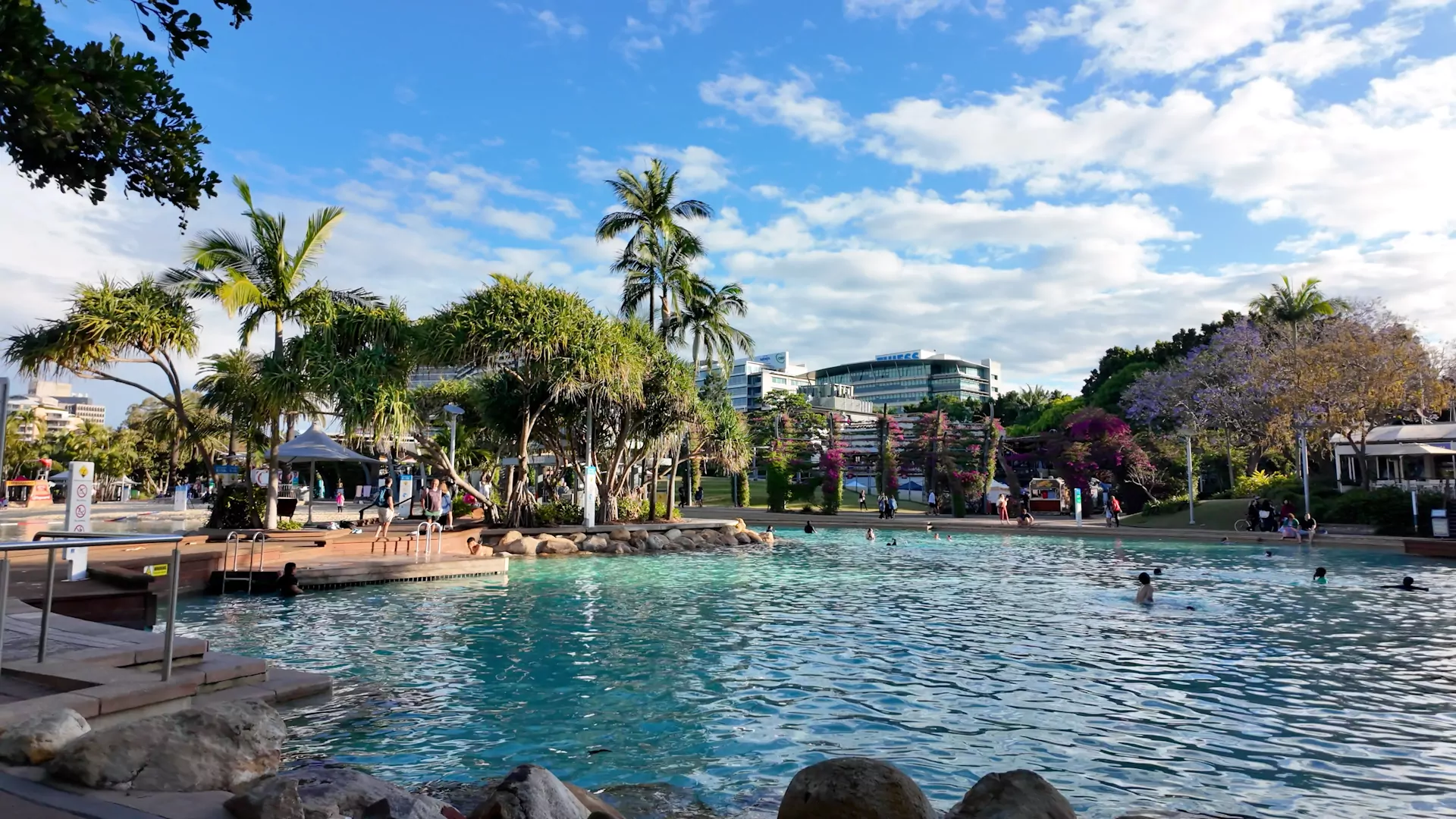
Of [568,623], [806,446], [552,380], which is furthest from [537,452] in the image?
[568,623]

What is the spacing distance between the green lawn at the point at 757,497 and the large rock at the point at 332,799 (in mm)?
40787

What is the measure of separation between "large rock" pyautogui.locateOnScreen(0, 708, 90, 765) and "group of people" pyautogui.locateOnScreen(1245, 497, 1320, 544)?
101 ft

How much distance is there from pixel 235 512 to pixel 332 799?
844 inches

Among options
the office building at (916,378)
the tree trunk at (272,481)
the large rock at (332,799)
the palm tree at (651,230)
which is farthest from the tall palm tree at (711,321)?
the office building at (916,378)

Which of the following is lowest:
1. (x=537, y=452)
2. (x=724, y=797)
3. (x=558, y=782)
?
(x=724, y=797)

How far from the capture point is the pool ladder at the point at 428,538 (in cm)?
1947

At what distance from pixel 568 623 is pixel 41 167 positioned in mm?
9718

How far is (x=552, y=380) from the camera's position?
24250 mm

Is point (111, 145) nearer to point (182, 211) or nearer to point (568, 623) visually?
point (182, 211)

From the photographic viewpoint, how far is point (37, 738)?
4.54 metres

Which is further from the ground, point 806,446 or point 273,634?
point 806,446

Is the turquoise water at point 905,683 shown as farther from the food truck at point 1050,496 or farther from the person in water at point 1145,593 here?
the food truck at point 1050,496

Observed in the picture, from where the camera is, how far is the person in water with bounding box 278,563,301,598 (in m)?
15.6

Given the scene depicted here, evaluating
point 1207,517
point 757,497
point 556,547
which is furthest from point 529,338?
point 757,497
